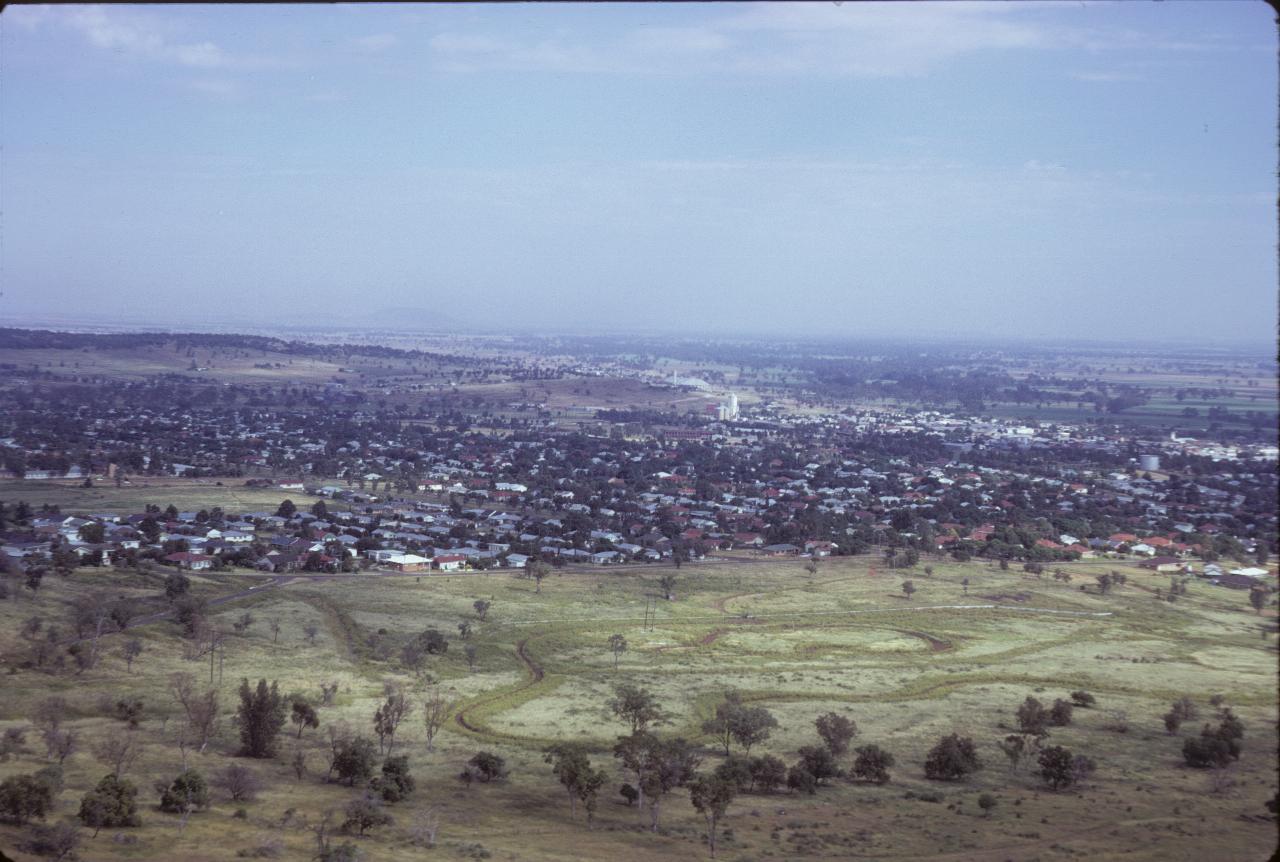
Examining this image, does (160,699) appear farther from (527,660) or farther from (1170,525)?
(1170,525)

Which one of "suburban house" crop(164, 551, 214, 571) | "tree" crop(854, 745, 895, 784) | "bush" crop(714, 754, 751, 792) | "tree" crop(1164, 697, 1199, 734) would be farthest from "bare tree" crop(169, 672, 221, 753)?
"tree" crop(1164, 697, 1199, 734)

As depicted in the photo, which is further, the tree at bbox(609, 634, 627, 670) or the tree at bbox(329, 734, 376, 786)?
the tree at bbox(609, 634, 627, 670)

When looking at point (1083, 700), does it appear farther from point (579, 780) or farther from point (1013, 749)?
point (579, 780)

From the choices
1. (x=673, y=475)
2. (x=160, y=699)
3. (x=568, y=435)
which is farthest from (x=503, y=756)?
(x=568, y=435)

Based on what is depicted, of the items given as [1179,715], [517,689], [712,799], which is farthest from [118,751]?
[1179,715]

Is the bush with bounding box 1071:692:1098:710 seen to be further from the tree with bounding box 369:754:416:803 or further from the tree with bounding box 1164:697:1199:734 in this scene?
the tree with bounding box 369:754:416:803

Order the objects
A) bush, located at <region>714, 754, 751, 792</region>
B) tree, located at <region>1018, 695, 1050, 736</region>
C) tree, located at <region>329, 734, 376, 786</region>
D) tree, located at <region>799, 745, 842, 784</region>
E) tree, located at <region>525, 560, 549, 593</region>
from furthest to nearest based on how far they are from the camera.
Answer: tree, located at <region>525, 560, 549, 593</region> → tree, located at <region>1018, 695, 1050, 736</region> → tree, located at <region>799, 745, 842, 784</region> → bush, located at <region>714, 754, 751, 792</region> → tree, located at <region>329, 734, 376, 786</region>

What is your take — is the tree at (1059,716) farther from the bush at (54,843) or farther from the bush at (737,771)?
the bush at (54,843)
